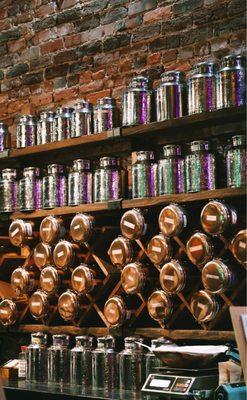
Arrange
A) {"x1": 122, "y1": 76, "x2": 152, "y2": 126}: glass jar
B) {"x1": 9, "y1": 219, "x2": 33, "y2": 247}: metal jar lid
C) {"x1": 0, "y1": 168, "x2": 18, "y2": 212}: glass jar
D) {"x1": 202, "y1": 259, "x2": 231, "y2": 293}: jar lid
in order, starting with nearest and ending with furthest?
{"x1": 202, "y1": 259, "x2": 231, "y2": 293}: jar lid → {"x1": 122, "y1": 76, "x2": 152, "y2": 126}: glass jar → {"x1": 9, "y1": 219, "x2": 33, "y2": 247}: metal jar lid → {"x1": 0, "y1": 168, "x2": 18, "y2": 212}: glass jar

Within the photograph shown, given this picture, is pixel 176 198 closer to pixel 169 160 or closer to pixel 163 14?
pixel 169 160

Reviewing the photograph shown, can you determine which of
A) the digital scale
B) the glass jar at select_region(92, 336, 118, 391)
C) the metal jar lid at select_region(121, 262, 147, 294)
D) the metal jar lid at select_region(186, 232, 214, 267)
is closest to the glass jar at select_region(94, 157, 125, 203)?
the metal jar lid at select_region(121, 262, 147, 294)

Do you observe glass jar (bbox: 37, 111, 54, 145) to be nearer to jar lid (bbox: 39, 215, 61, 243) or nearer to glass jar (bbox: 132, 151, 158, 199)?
jar lid (bbox: 39, 215, 61, 243)

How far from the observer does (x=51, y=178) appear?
17.9 ft

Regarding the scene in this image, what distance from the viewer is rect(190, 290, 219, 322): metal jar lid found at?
457 centimetres

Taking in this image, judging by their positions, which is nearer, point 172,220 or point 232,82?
point 232,82

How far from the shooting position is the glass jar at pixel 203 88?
4691 mm

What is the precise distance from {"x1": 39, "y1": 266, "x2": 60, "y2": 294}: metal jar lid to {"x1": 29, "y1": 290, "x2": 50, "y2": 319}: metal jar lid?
0.05m

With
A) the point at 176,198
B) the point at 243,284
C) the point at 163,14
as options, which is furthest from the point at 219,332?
the point at 163,14

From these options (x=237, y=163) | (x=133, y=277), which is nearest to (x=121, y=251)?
(x=133, y=277)

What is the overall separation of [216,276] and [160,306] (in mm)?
460

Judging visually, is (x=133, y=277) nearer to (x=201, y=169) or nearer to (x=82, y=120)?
(x=201, y=169)

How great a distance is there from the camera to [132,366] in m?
4.83

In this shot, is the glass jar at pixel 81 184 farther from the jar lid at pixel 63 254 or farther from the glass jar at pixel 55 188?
the jar lid at pixel 63 254
